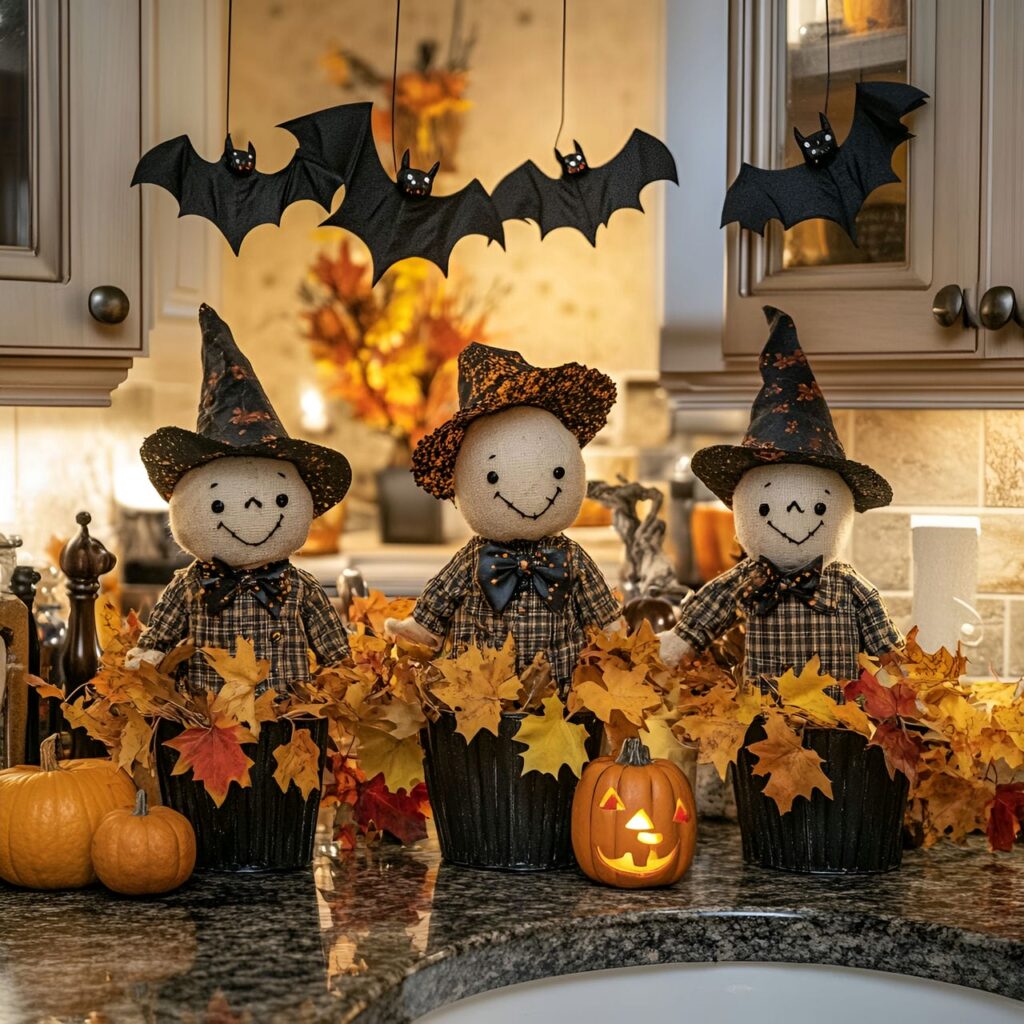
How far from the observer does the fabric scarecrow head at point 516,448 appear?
123 centimetres

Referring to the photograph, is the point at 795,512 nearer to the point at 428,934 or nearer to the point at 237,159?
the point at 428,934

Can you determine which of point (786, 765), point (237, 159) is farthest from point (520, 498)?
point (237, 159)

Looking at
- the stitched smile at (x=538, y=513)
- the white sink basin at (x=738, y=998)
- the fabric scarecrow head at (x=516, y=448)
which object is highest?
the fabric scarecrow head at (x=516, y=448)

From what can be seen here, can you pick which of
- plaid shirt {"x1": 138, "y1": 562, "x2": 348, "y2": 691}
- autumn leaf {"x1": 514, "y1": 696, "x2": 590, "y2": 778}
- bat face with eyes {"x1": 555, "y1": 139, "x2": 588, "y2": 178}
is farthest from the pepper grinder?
bat face with eyes {"x1": 555, "y1": 139, "x2": 588, "y2": 178}

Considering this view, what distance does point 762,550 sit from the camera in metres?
1.25

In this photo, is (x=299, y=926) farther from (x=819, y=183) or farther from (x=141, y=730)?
(x=819, y=183)

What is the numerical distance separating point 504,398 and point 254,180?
14.0 inches

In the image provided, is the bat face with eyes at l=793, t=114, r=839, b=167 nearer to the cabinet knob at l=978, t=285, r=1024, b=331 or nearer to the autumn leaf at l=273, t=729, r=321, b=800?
the cabinet knob at l=978, t=285, r=1024, b=331

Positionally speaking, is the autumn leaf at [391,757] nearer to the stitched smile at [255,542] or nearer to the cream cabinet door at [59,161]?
the stitched smile at [255,542]

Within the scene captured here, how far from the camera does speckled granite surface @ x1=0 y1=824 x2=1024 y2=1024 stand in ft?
3.08

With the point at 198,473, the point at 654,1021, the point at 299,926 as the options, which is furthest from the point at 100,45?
the point at 654,1021

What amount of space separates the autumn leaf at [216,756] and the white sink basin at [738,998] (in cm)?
28

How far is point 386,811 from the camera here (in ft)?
4.26

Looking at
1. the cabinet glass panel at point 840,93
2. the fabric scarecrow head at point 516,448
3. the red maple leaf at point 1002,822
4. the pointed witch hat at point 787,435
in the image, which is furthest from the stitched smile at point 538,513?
the red maple leaf at point 1002,822
